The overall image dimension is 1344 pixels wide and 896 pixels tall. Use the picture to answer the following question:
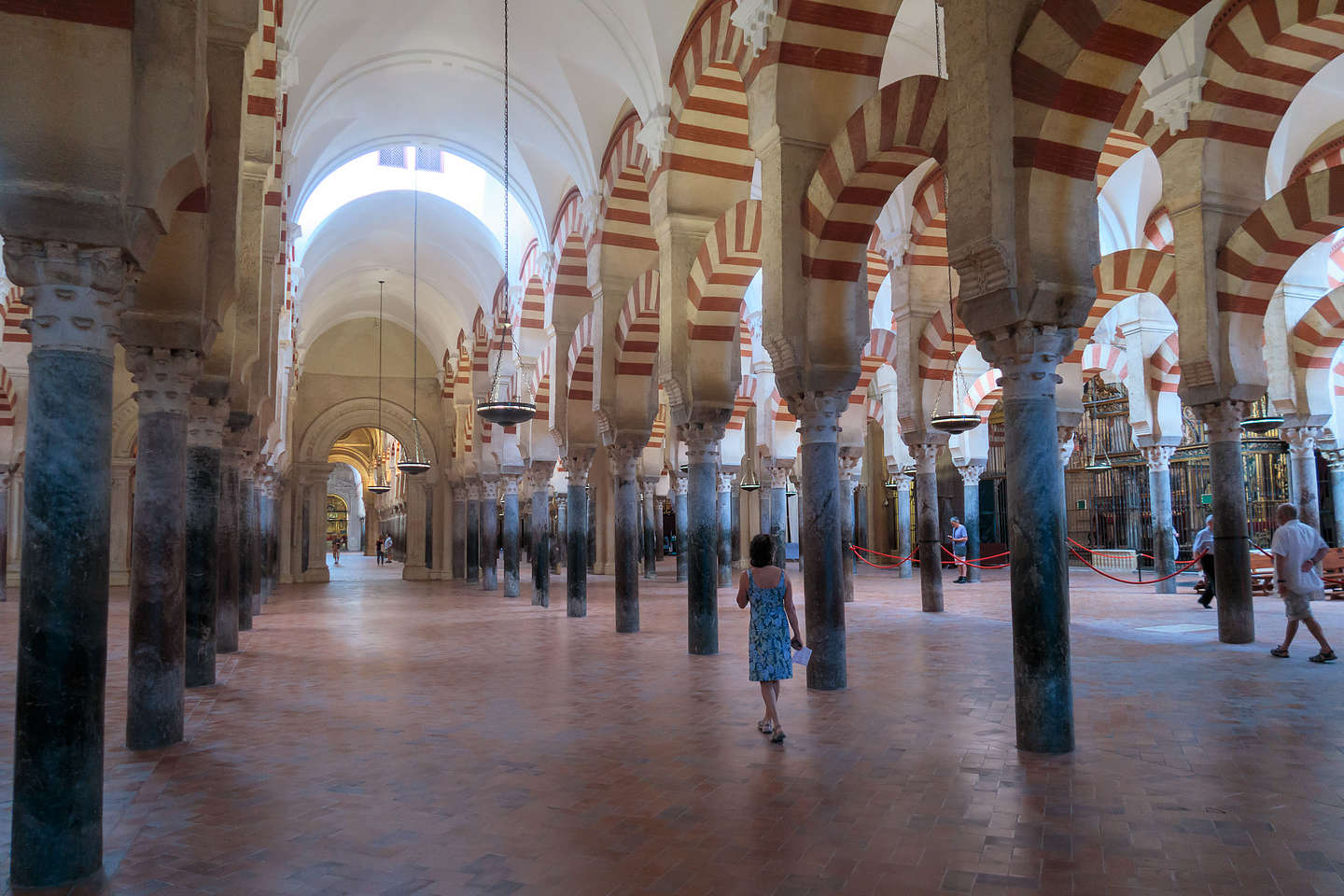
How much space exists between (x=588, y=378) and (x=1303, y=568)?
25.5 feet

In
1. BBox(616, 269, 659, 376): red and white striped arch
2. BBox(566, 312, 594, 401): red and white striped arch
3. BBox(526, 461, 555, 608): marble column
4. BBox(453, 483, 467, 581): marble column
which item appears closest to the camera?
BBox(616, 269, 659, 376): red and white striped arch

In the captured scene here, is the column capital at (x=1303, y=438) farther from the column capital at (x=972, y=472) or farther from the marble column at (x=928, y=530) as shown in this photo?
the column capital at (x=972, y=472)

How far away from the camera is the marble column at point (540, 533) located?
1284cm

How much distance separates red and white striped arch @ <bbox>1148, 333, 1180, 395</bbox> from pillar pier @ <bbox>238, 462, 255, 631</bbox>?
12.6m

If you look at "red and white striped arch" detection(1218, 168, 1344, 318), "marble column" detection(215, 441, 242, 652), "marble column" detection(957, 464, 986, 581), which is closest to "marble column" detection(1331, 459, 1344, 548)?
"marble column" detection(957, 464, 986, 581)

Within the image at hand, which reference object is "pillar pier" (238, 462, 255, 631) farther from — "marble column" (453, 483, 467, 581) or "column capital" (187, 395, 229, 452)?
"marble column" (453, 483, 467, 581)

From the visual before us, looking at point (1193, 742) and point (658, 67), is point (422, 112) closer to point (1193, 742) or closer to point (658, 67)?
point (658, 67)

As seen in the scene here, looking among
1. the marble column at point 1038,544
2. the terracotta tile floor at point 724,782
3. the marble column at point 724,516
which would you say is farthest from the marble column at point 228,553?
the marble column at point 724,516

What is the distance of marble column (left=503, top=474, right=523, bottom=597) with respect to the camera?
1498cm

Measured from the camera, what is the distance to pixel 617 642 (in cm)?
823

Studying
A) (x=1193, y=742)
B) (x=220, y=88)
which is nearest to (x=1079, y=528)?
(x=1193, y=742)

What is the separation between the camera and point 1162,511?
532 inches

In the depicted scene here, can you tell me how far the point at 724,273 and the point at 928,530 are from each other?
4967 mm

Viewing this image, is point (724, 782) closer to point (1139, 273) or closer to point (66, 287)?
point (66, 287)
